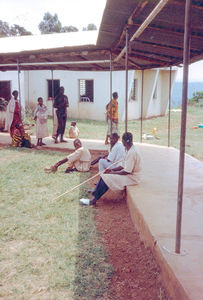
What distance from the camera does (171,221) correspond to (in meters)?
3.73

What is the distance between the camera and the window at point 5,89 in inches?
575

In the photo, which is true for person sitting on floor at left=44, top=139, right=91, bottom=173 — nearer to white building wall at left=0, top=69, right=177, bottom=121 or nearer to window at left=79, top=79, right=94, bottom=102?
white building wall at left=0, top=69, right=177, bottom=121

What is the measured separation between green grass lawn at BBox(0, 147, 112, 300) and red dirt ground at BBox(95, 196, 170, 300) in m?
0.12

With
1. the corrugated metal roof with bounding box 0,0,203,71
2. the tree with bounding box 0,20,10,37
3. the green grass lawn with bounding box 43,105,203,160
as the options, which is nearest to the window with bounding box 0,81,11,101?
the green grass lawn with bounding box 43,105,203,160

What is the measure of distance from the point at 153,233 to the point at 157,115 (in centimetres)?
1777

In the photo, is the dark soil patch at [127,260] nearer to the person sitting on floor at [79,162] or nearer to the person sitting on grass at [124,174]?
the person sitting on grass at [124,174]

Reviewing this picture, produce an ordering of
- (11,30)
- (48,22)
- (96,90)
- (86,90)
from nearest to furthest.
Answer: (96,90), (86,90), (11,30), (48,22)

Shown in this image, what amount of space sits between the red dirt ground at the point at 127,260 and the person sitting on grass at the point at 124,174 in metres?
0.33

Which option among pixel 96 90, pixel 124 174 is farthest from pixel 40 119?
pixel 96 90

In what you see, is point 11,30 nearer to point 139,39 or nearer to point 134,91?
point 134,91

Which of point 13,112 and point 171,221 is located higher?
point 13,112

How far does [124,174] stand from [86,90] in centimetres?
1365

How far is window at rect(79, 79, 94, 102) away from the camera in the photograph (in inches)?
705

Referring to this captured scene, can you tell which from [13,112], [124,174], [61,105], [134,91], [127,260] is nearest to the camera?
[127,260]
